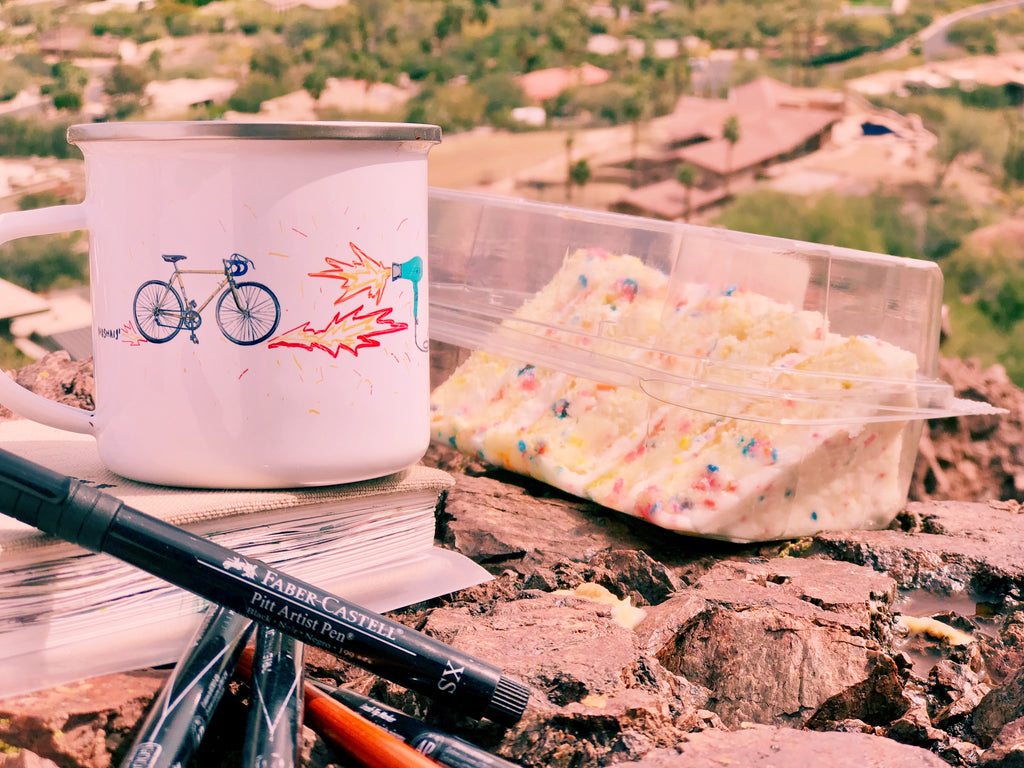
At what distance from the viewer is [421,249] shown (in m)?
0.74

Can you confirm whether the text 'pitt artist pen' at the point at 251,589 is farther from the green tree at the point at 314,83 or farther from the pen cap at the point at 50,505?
the green tree at the point at 314,83

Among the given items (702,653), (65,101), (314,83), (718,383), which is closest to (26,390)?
(702,653)

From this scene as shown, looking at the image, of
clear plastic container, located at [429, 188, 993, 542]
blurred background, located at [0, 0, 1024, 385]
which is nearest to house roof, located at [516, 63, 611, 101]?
blurred background, located at [0, 0, 1024, 385]

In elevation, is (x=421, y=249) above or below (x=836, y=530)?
above

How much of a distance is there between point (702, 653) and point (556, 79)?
Result: 4.77 m

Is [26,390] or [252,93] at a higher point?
[252,93]

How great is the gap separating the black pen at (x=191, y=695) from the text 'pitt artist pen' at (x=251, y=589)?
1.5 inches

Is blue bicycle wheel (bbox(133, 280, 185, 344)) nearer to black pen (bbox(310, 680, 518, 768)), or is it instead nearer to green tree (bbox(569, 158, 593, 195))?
black pen (bbox(310, 680, 518, 768))

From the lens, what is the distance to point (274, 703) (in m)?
0.55

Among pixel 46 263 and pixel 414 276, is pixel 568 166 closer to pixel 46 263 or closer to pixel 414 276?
pixel 46 263

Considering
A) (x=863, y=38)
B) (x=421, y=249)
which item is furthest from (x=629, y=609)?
(x=863, y=38)

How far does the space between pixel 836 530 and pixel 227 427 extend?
2.35 ft

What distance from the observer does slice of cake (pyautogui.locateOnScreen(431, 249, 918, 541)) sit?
103 centimetres

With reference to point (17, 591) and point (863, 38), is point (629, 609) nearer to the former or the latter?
point (17, 591)
